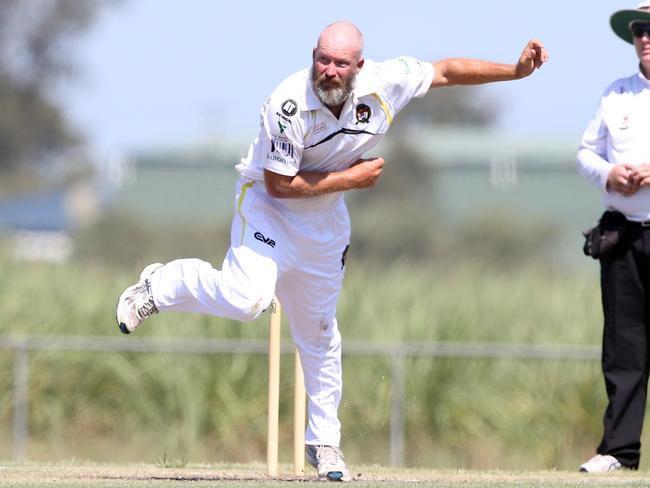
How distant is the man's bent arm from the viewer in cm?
728

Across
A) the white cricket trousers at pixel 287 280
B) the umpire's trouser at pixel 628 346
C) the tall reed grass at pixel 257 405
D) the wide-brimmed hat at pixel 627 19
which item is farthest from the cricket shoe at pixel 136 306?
the tall reed grass at pixel 257 405

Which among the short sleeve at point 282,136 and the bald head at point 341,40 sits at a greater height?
the bald head at point 341,40

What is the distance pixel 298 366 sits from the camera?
802cm

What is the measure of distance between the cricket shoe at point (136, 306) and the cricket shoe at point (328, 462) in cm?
110

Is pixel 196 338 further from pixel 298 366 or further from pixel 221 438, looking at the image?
pixel 298 366

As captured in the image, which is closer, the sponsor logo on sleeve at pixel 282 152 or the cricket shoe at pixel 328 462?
the sponsor logo on sleeve at pixel 282 152

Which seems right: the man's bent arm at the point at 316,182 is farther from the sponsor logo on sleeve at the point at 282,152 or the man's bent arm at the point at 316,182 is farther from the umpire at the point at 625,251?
the umpire at the point at 625,251

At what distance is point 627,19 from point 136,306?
132 inches

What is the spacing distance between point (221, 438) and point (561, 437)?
3.18 m

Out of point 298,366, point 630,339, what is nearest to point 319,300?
point 298,366

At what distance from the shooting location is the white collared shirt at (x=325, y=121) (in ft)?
23.6

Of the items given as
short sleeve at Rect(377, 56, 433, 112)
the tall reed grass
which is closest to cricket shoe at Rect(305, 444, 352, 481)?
short sleeve at Rect(377, 56, 433, 112)

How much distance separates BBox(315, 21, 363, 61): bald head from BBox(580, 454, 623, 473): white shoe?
9.47 feet

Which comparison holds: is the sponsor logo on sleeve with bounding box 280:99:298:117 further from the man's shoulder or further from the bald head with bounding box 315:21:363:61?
the man's shoulder
